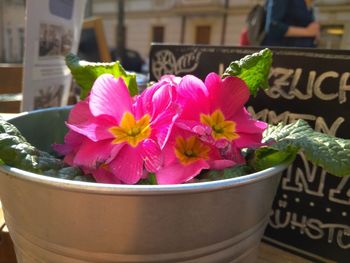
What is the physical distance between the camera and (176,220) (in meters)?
0.26

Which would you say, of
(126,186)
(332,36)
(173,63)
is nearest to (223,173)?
(126,186)

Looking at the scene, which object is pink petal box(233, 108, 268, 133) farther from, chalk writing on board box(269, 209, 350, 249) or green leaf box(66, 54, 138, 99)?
chalk writing on board box(269, 209, 350, 249)

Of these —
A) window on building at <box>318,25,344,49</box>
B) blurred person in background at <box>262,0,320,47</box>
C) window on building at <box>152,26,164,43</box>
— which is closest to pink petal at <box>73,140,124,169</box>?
blurred person in background at <box>262,0,320,47</box>

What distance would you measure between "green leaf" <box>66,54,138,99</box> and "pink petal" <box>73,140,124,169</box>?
10 cm

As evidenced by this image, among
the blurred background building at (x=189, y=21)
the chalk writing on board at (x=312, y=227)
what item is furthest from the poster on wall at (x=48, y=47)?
the blurred background building at (x=189, y=21)

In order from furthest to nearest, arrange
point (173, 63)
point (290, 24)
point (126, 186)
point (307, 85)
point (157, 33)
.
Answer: point (157, 33), point (290, 24), point (173, 63), point (307, 85), point (126, 186)

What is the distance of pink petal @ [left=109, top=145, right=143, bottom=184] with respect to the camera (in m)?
0.30

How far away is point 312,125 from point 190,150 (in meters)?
0.27

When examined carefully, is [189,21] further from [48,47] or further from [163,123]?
[163,123]

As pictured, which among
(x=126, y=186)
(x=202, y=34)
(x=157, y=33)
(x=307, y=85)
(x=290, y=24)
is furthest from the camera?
(x=157, y=33)

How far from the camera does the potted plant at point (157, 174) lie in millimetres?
253

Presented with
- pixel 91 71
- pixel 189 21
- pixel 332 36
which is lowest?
pixel 91 71

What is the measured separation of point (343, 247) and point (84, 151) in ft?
1.37

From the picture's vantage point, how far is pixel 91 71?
396 mm
